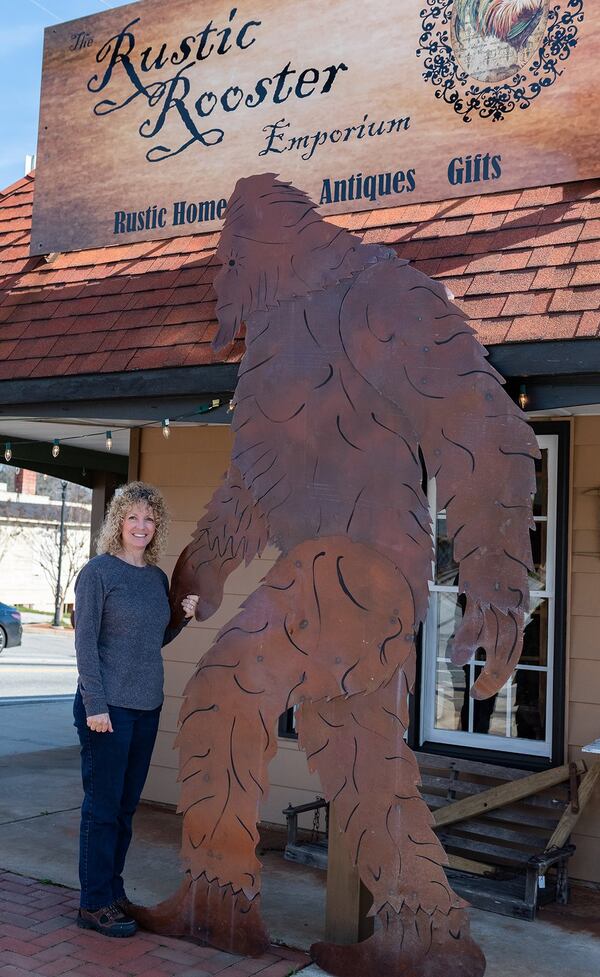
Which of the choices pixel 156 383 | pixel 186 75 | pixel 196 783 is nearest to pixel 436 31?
pixel 186 75

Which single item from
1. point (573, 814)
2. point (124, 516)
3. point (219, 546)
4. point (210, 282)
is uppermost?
point (210, 282)

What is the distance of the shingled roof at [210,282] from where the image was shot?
4266mm

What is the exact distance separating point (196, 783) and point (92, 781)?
48 cm

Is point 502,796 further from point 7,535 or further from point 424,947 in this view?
point 7,535

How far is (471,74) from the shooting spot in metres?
4.82

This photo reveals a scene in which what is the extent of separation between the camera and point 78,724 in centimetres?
395

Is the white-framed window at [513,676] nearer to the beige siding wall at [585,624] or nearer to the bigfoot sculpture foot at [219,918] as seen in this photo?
the beige siding wall at [585,624]

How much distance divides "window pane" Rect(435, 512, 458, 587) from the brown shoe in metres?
2.70

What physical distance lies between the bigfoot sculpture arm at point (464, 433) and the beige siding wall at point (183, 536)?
271 centimetres

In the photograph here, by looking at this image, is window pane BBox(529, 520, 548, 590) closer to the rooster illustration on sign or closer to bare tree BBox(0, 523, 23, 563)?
the rooster illustration on sign

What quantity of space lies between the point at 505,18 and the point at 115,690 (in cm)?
370

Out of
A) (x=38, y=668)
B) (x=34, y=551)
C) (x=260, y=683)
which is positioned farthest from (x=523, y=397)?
(x=34, y=551)

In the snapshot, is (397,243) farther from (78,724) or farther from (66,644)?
(66,644)

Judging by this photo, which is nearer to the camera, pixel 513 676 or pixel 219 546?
pixel 219 546
